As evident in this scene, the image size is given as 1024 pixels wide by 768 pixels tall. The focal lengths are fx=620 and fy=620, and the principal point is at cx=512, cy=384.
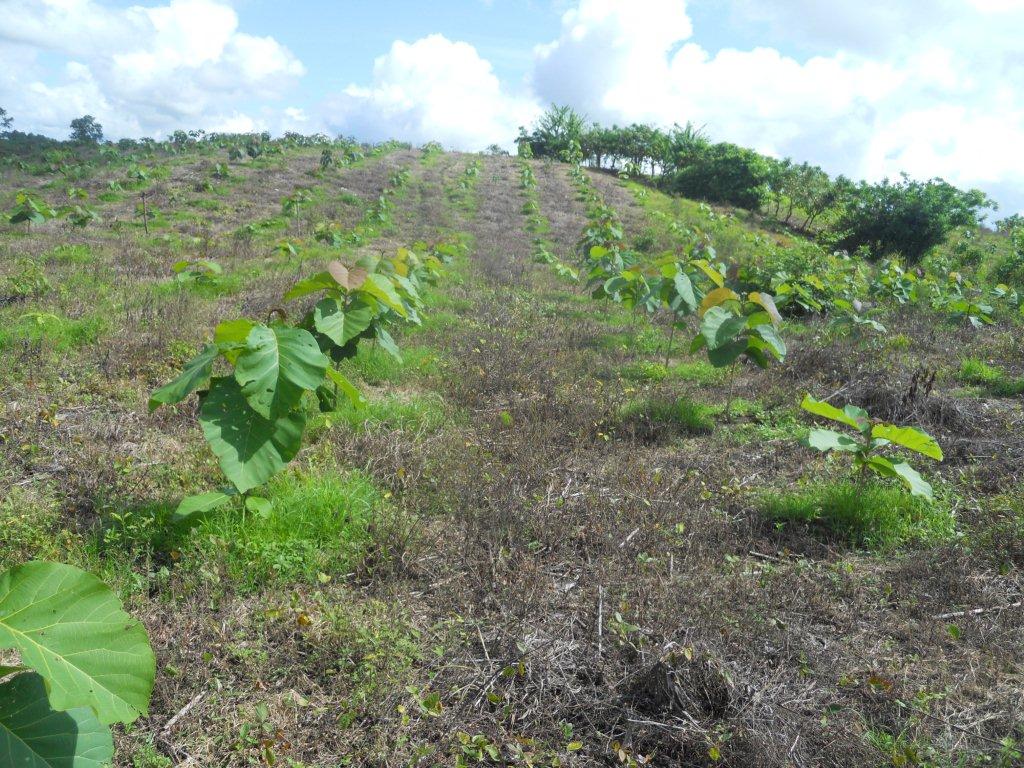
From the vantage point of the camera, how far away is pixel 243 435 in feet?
9.07

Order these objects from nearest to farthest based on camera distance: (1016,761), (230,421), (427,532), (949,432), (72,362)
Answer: (1016,761)
(230,421)
(427,532)
(949,432)
(72,362)

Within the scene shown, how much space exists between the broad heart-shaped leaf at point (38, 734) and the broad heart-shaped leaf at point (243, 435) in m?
1.30

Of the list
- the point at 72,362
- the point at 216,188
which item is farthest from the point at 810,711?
the point at 216,188

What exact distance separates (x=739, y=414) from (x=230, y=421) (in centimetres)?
404

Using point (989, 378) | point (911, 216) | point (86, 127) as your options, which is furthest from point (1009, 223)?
point (86, 127)

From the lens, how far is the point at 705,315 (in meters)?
5.19

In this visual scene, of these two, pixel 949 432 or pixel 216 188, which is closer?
pixel 949 432

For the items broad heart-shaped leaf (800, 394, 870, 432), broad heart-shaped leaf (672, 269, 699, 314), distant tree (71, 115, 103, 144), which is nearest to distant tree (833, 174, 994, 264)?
broad heart-shaped leaf (672, 269, 699, 314)

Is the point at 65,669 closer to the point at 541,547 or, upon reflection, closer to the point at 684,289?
the point at 541,547

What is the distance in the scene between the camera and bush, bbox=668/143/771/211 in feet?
87.6

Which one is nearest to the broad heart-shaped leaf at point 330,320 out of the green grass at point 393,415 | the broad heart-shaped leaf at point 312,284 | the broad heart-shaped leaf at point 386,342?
the broad heart-shaped leaf at point 312,284

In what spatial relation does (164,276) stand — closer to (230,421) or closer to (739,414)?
(230,421)

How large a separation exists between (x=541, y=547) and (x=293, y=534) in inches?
48.9

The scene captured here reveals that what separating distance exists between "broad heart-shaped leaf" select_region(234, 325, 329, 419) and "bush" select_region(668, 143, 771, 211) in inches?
1038
